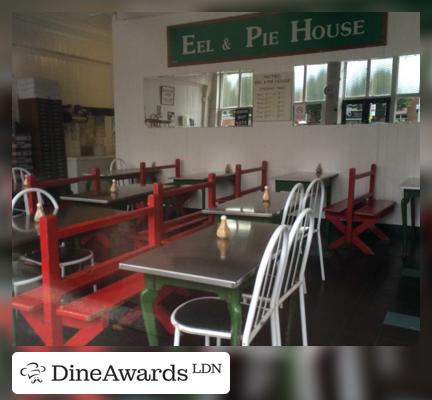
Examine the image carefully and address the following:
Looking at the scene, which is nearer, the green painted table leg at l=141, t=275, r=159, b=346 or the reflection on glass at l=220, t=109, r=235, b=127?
the green painted table leg at l=141, t=275, r=159, b=346

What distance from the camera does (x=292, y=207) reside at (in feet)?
8.53

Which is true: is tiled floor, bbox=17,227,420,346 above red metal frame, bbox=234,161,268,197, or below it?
below

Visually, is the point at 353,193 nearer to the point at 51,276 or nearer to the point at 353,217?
the point at 353,217

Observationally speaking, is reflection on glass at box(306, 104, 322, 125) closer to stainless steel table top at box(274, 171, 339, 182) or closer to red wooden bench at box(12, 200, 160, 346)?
stainless steel table top at box(274, 171, 339, 182)

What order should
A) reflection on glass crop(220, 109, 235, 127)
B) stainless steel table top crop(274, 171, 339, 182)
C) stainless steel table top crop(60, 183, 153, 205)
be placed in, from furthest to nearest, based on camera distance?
reflection on glass crop(220, 109, 235, 127) → stainless steel table top crop(274, 171, 339, 182) → stainless steel table top crop(60, 183, 153, 205)

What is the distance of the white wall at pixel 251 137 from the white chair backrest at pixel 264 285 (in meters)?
2.72

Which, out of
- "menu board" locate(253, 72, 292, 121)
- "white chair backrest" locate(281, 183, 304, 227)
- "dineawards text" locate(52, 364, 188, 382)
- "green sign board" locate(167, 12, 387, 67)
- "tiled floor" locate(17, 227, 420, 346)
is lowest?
"tiled floor" locate(17, 227, 420, 346)

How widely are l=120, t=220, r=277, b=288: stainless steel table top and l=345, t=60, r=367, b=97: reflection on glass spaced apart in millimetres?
2905

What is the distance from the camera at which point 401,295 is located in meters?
2.46

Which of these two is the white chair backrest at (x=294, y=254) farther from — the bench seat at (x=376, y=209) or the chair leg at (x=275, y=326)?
the bench seat at (x=376, y=209)

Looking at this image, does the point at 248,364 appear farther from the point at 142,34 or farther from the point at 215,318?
the point at 142,34

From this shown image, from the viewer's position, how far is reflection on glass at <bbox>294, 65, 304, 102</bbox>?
4.30 m

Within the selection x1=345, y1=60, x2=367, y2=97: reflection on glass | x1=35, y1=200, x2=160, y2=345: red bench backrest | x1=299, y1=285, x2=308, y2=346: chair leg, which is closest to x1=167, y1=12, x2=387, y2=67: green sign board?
x1=345, y1=60, x2=367, y2=97: reflection on glass

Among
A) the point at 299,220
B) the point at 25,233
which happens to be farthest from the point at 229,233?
the point at 25,233
